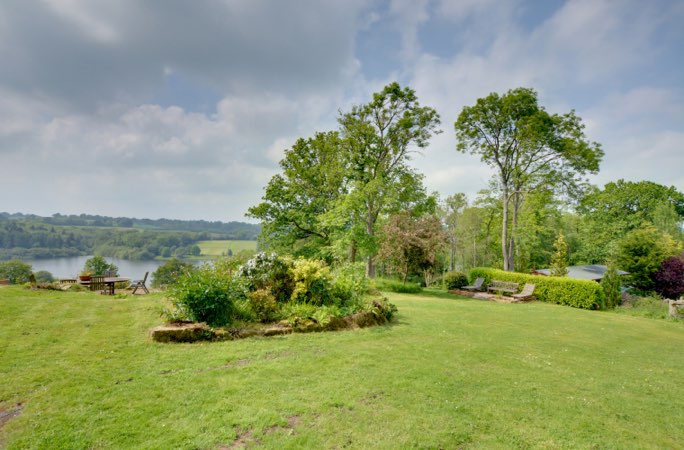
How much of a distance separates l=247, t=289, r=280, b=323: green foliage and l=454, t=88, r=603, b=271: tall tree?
63.1ft

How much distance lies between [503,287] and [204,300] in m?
17.3

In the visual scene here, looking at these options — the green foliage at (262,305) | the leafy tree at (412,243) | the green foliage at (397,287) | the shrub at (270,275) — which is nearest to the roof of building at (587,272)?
the leafy tree at (412,243)

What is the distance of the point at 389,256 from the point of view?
1822 cm

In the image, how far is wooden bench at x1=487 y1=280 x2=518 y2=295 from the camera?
18134mm

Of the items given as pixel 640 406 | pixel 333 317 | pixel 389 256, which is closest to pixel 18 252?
pixel 389 256

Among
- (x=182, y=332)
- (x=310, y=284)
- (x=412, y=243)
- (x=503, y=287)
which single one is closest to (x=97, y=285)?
(x=182, y=332)

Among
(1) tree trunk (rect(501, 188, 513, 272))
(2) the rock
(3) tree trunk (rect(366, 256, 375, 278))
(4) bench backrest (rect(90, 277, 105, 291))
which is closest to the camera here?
(2) the rock

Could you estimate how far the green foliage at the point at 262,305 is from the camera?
310 inches

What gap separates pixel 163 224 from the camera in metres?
154

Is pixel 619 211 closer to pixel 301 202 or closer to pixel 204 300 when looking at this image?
pixel 301 202

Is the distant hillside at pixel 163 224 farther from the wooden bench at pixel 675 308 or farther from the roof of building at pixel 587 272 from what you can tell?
the wooden bench at pixel 675 308

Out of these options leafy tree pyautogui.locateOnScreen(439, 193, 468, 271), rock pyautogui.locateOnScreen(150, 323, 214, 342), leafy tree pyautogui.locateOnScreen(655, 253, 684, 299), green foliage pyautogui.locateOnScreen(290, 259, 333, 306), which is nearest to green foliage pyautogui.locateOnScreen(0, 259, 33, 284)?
rock pyautogui.locateOnScreen(150, 323, 214, 342)

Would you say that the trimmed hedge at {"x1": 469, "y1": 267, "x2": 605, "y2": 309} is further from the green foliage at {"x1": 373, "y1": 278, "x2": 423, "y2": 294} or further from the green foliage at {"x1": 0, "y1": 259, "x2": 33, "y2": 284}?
the green foliage at {"x1": 0, "y1": 259, "x2": 33, "y2": 284}

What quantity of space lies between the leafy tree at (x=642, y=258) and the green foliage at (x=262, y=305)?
24636 millimetres
